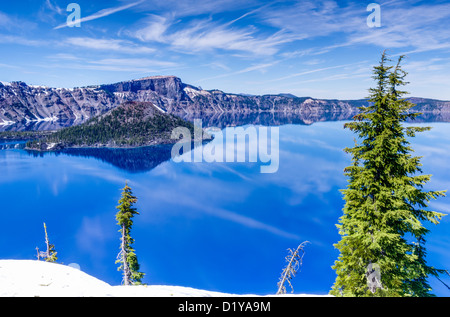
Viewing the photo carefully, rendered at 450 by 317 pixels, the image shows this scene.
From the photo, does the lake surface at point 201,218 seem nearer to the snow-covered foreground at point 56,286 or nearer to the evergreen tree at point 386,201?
the evergreen tree at point 386,201

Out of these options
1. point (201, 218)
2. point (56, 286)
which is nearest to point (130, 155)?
point (201, 218)

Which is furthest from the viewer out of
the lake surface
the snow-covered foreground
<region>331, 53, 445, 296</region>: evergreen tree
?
the lake surface

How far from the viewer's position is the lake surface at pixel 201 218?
51.4 meters

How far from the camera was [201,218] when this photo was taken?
75438mm

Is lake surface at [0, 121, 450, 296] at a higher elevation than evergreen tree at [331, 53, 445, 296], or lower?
lower

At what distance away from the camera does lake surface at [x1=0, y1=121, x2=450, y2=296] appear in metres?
51.4

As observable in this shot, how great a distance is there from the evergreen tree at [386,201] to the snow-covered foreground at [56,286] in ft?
35.0

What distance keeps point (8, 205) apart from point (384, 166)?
4344 inches

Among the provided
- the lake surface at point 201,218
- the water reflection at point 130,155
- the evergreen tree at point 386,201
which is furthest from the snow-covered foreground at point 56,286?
the water reflection at point 130,155

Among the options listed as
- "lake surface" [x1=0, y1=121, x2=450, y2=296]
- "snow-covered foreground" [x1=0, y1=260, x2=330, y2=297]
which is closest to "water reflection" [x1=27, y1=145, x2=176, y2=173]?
"lake surface" [x1=0, y1=121, x2=450, y2=296]

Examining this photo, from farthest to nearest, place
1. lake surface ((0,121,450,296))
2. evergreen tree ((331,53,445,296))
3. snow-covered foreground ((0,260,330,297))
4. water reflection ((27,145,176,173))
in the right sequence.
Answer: water reflection ((27,145,176,173)) → lake surface ((0,121,450,296)) → evergreen tree ((331,53,445,296)) → snow-covered foreground ((0,260,330,297))

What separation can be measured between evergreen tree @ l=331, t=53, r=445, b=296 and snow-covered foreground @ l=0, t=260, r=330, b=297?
35.0 ft

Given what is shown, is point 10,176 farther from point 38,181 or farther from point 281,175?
point 281,175

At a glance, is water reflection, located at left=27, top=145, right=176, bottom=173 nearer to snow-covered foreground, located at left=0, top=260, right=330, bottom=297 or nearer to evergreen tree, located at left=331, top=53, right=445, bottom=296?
snow-covered foreground, located at left=0, top=260, right=330, bottom=297
